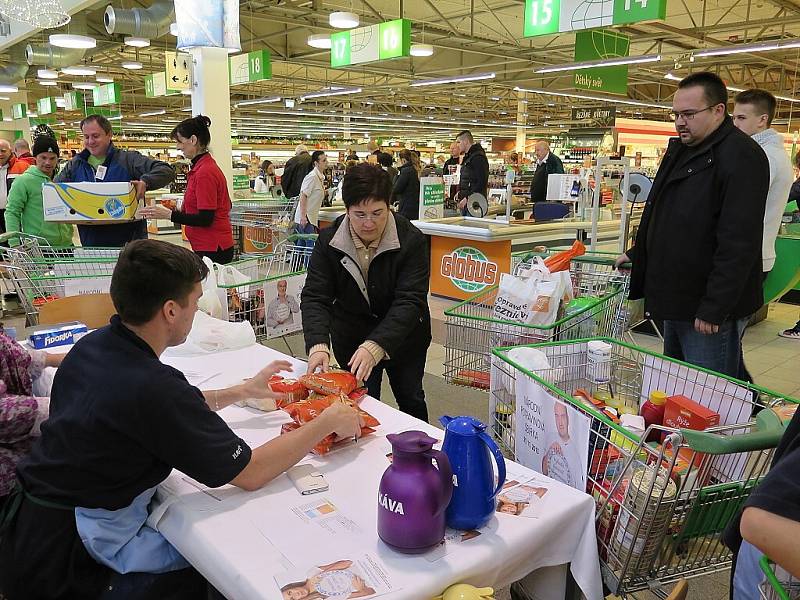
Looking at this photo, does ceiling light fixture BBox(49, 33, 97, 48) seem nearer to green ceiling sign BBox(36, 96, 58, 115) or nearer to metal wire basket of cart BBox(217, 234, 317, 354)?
metal wire basket of cart BBox(217, 234, 317, 354)

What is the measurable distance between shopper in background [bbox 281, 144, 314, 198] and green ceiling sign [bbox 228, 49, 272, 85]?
148 centimetres

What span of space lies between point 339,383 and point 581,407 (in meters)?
0.88

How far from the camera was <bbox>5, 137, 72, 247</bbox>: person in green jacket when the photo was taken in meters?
6.00

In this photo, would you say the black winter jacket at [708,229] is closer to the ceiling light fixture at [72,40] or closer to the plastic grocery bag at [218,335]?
the plastic grocery bag at [218,335]

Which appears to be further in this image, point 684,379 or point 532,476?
point 684,379

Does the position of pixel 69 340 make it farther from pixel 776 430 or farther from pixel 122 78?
pixel 122 78

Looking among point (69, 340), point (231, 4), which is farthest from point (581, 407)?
point (231, 4)

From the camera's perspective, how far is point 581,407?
1833 millimetres

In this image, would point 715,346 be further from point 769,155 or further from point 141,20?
point 141,20

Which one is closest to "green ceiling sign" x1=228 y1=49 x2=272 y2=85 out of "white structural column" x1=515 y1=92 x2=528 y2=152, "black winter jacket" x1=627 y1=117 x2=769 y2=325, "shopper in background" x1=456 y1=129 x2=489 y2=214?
"shopper in background" x1=456 y1=129 x2=489 y2=214

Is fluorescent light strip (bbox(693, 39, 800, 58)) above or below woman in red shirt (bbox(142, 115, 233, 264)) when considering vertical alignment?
above

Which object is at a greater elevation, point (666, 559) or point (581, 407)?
point (581, 407)

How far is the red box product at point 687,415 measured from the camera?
6.84ft

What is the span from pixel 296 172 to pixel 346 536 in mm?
9653
